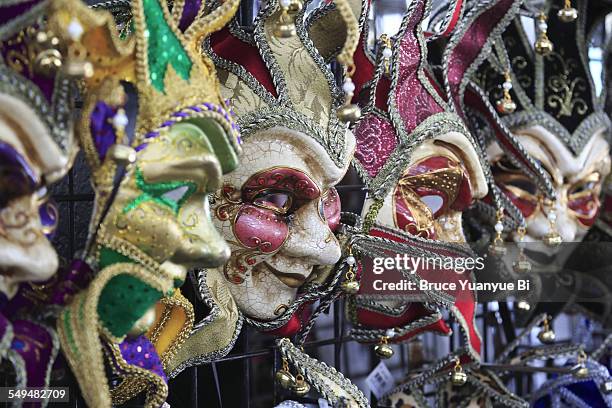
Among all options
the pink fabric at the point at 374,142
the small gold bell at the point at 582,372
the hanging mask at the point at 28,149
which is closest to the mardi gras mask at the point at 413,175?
the pink fabric at the point at 374,142

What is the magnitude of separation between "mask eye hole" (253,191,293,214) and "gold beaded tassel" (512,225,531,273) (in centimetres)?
46

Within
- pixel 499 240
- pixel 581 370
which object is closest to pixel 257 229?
pixel 499 240

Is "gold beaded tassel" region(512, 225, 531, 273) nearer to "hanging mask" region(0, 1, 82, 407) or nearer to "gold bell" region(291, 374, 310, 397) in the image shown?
"gold bell" region(291, 374, 310, 397)

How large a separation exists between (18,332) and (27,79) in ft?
0.60

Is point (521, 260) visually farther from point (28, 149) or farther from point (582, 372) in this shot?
point (28, 149)

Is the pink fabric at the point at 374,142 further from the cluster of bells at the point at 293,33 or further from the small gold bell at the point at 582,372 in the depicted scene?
the small gold bell at the point at 582,372

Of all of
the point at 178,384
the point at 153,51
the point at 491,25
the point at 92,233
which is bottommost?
the point at 178,384

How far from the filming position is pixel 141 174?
0.72 meters

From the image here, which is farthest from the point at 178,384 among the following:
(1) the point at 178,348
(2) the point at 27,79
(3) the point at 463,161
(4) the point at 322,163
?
Answer: (2) the point at 27,79

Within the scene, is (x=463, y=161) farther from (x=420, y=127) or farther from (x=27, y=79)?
(x=27, y=79)

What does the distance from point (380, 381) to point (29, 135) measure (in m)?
0.86

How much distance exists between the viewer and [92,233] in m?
0.72

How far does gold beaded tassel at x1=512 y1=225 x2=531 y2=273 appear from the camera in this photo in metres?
1.33

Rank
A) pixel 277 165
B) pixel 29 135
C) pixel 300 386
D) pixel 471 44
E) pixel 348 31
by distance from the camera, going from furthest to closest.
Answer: pixel 471 44 → pixel 300 386 → pixel 277 165 → pixel 348 31 → pixel 29 135
